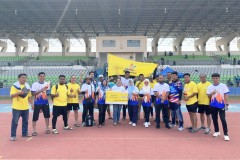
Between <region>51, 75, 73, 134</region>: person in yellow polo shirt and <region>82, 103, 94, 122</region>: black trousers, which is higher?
<region>51, 75, 73, 134</region>: person in yellow polo shirt

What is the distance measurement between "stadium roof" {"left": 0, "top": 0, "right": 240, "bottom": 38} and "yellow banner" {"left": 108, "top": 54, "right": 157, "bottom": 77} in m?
16.3

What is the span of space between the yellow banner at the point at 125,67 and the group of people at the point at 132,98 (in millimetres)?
963

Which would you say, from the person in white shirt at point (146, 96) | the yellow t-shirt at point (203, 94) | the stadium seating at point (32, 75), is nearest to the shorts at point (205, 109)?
the yellow t-shirt at point (203, 94)

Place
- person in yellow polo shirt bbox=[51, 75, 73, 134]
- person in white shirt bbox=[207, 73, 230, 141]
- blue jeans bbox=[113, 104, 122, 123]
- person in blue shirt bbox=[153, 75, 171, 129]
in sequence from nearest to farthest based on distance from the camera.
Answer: person in white shirt bbox=[207, 73, 230, 141]
person in yellow polo shirt bbox=[51, 75, 73, 134]
person in blue shirt bbox=[153, 75, 171, 129]
blue jeans bbox=[113, 104, 122, 123]

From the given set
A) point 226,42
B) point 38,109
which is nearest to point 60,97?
point 38,109

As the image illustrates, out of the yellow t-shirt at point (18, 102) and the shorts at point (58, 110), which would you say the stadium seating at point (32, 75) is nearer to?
the shorts at point (58, 110)

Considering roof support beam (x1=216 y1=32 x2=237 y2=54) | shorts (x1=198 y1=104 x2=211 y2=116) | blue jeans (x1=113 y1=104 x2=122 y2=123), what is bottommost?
blue jeans (x1=113 y1=104 x2=122 y2=123)

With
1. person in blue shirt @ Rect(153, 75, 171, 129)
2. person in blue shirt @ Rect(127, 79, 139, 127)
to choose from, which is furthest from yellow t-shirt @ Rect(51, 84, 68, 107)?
person in blue shirt @ Rect(153, 75, 171, 129)

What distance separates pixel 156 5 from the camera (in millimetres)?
26875

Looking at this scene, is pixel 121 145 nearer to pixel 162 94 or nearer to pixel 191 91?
pixel 162 94

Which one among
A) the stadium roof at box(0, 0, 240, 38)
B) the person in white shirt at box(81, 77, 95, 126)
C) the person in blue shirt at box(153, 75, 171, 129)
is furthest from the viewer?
the stadium roof at box(0, 0, 240, 38)

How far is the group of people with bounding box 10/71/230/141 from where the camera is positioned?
671 centimetres

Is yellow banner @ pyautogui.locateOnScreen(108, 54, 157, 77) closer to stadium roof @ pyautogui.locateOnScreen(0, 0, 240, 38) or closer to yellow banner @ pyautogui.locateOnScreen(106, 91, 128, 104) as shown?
yellow banner @ pyautogui.locateOnScreen(106, 91, 128, 104)

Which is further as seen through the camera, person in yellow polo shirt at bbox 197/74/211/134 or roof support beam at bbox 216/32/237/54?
roof support beam at bbox 216/32/237/54
